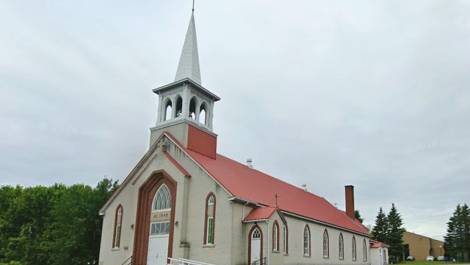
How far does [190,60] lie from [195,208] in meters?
11.3

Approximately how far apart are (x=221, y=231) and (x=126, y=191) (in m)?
9.01

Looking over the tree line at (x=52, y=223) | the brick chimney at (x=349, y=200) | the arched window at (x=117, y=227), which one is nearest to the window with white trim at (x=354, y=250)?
the brick chimney at (x=349, y=200)

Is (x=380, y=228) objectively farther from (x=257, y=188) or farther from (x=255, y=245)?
(x=255, y=245)

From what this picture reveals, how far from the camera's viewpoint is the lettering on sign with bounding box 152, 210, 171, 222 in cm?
2723

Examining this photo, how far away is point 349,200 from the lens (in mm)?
47719

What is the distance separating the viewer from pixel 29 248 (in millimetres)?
38219

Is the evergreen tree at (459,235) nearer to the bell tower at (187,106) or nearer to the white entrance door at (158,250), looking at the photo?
the bell tower at (187,106)

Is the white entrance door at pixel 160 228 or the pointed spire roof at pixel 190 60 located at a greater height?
the pointed spire roof at pixel 190 60

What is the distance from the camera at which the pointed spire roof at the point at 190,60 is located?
31.2 meters

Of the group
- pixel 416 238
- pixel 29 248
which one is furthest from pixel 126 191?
pixel 416 238

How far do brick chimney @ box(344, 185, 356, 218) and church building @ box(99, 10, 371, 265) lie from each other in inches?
492

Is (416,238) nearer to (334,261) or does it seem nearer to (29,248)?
(334,261)

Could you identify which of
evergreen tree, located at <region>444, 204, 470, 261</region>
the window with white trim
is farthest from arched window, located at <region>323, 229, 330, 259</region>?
evergreen tree, located at <region>444, 204, 470, 261</region>

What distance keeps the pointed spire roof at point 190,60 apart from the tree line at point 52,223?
11.5 metres
